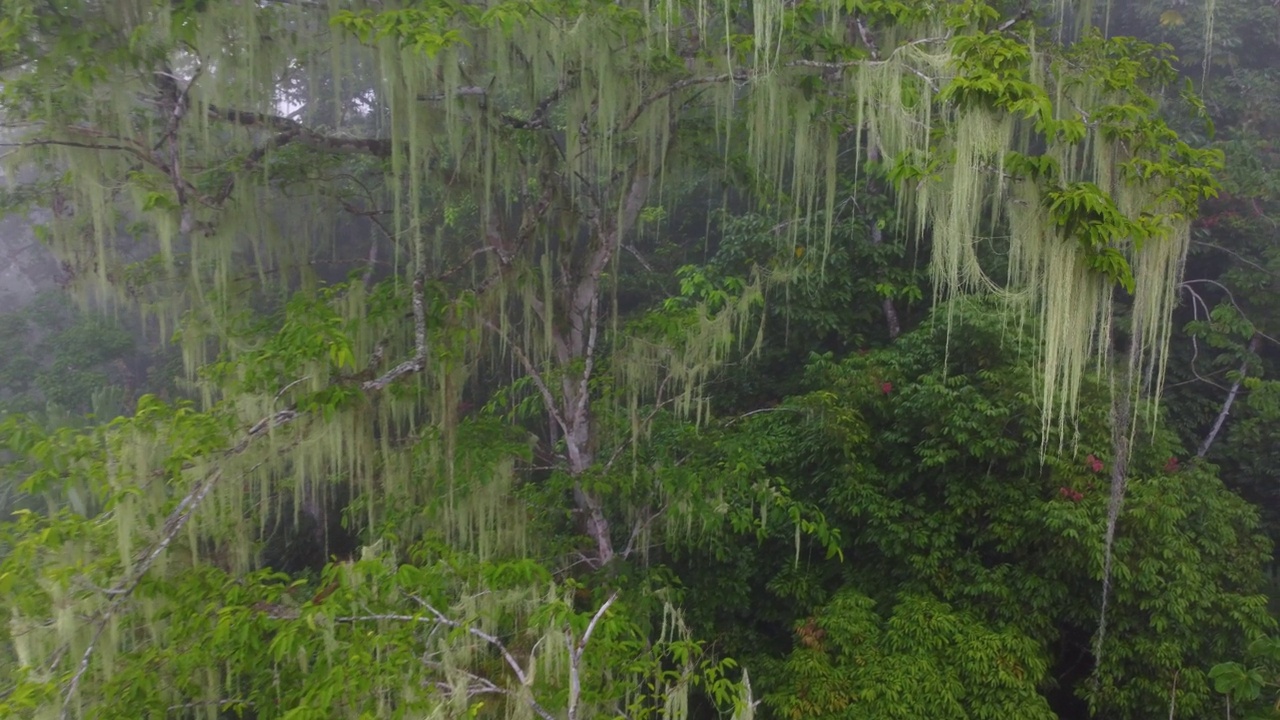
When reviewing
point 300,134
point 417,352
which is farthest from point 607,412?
point 300,134

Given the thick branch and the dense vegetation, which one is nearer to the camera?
the dense vegetation

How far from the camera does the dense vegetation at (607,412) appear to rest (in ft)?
9.52

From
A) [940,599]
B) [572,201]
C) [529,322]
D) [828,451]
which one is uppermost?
[572,201]

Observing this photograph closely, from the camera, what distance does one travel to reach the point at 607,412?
187 inches

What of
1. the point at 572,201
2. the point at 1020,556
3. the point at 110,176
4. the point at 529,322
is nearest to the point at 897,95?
the point at 572,201

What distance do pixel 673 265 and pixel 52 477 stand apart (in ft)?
23.7

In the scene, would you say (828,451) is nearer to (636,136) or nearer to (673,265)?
(636,136)

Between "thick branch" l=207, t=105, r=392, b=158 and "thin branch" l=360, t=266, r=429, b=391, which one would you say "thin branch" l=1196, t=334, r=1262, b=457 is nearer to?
"thin branch" l=360, t=266, r=429, b=391

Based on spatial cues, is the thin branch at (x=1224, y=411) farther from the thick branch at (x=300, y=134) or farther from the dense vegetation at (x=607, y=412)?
the thick branch at (x=300, y=134)

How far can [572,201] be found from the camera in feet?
16.7

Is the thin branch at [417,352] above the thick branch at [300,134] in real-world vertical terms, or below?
below

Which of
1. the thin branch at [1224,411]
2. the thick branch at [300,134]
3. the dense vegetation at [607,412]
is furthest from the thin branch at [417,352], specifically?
the thin branch at [1224,411]

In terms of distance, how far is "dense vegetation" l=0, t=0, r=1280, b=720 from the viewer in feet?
9.52

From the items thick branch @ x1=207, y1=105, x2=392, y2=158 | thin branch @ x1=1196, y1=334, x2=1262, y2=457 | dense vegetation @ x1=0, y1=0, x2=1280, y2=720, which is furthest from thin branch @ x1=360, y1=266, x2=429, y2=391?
thin branch @ x1=1196, y1=334, x2=1262, y2=457
